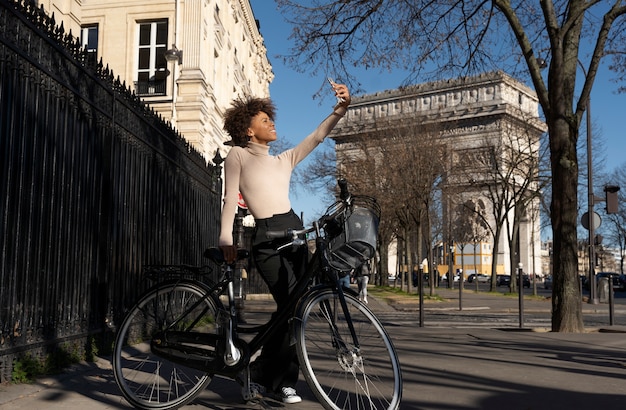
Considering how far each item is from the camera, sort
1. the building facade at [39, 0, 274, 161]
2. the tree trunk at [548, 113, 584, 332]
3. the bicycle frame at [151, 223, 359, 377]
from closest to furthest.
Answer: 1. the bicycle frame at [151, 223, 359, 377]
2. the tree trunk at [548, 113, 584, 332]
3. the building facade at [39, 0, 274, 161]

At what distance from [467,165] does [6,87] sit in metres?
32.4

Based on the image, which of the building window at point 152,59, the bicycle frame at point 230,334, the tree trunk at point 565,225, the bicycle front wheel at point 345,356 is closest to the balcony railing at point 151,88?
the building window at point 152,59

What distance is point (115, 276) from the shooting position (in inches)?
259

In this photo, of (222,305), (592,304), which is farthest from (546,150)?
(222,305)

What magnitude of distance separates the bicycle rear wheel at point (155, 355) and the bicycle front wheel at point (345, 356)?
748mm

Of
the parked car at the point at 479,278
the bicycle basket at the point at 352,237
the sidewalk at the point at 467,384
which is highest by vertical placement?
the bicycle basket at the point at 352,237

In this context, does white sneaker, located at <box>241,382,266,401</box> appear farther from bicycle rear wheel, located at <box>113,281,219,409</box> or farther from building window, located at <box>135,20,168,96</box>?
building window, located at <box>135,20,168,96</box>

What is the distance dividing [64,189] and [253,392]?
260 cm

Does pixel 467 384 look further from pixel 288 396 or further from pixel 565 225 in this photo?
pixel 565 225

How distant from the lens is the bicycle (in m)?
3.56

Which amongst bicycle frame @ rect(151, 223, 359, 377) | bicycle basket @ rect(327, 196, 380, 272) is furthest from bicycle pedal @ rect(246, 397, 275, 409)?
bicycle basket @ rect(327, 196, 380, 272)

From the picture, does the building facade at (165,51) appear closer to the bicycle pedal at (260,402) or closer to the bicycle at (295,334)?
the bicycle at (295,334)

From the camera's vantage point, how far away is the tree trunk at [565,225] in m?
10.6

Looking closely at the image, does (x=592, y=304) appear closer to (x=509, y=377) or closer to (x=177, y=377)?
(x=509, y=377)
